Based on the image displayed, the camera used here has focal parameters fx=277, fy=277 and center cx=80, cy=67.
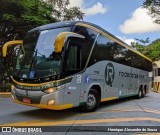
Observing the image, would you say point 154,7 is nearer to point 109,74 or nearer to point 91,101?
point 109,74

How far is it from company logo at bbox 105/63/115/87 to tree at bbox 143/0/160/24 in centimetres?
2053

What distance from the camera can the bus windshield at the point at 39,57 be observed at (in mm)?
8586

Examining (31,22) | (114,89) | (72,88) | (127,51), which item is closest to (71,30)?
(72,88)

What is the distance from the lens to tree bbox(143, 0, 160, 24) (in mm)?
30414

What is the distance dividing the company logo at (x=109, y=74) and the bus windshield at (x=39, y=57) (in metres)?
3.17

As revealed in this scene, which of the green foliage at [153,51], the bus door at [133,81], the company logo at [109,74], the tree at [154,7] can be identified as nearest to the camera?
the company logo at [109,74]

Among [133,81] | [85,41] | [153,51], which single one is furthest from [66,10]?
[153,51]

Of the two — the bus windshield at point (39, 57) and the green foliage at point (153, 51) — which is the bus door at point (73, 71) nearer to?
the bus windshield at point (39, 57)

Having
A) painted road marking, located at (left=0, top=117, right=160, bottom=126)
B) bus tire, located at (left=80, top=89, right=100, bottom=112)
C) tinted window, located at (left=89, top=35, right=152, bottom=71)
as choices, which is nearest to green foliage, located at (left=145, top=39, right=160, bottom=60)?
tinted window, located at (left=89, top=35, right=152, bottom=71)

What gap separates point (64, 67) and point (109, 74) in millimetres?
3739

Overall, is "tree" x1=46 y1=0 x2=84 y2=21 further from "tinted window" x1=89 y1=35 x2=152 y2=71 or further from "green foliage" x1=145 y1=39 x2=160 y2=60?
"green foliage" x1=145 y1=39 x2=160 y2=60

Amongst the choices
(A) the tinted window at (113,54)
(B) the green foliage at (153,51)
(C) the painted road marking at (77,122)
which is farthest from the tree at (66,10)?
(B) the green foliage at (153,51)

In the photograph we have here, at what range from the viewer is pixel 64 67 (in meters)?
8.62

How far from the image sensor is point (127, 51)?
48.5 feet
